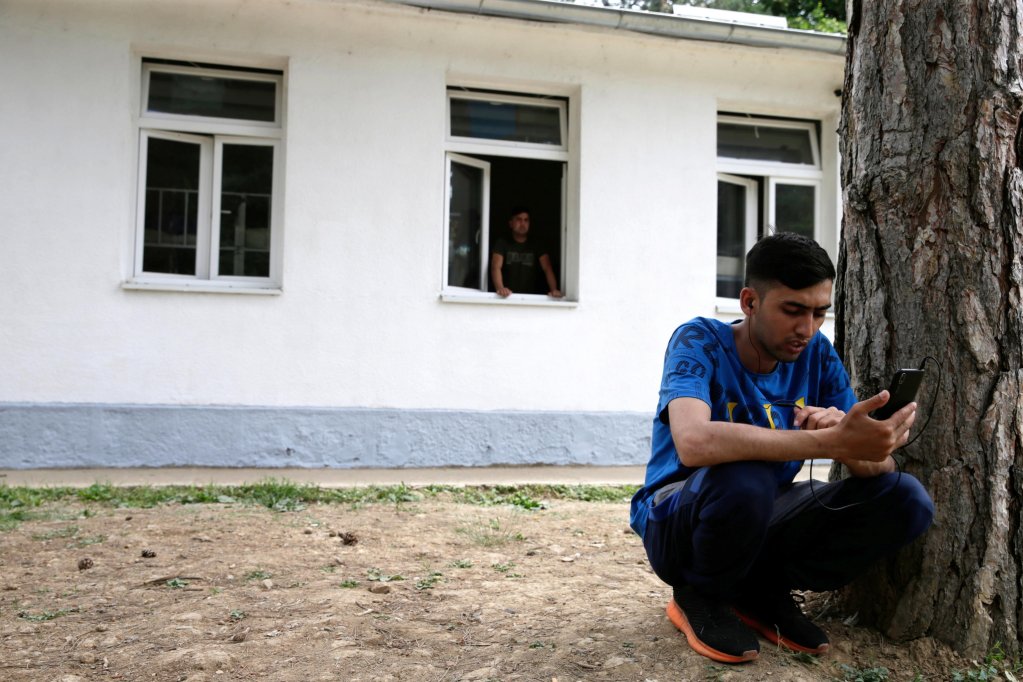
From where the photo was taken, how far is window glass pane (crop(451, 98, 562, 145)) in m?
8.85

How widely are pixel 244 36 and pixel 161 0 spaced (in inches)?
27.8

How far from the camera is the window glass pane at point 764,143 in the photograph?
9.55 meters

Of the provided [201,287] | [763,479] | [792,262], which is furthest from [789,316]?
[201,287]

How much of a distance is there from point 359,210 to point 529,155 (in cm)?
179

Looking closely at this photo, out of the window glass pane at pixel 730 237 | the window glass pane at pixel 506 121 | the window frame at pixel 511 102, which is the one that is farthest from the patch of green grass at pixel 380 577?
the window glass pane at pixel 730 237

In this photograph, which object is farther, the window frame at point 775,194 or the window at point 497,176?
the window frame at point 775,194

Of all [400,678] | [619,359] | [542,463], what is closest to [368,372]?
[542,463]

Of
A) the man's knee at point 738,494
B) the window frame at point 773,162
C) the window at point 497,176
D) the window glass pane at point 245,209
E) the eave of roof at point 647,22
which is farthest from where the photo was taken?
the window frame at point 773,162

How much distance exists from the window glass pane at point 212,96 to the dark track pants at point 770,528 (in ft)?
21.6

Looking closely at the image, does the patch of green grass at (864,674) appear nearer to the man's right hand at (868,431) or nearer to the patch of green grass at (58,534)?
the man's right hand at (868,431)

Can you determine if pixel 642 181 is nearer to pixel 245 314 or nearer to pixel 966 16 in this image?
pixel 245 314

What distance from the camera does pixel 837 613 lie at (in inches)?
130

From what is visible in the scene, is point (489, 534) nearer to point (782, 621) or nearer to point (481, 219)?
point (782, 621)

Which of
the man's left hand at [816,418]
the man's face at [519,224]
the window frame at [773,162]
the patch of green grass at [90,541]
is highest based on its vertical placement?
the window frame at [773,162]
